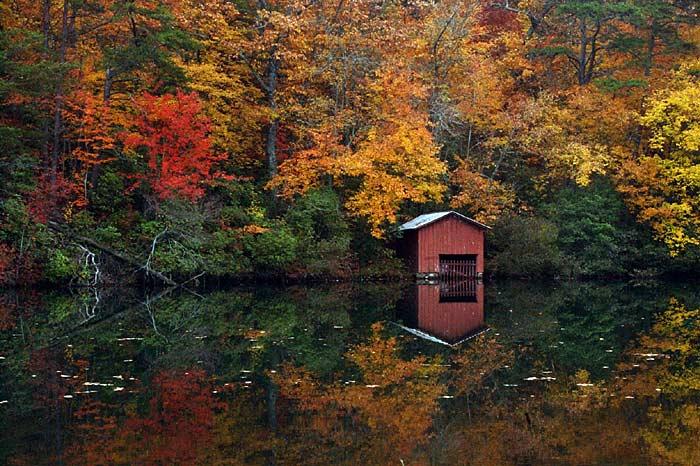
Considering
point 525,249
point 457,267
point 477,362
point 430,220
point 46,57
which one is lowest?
point 457,267

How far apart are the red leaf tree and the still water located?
7728 millimetres

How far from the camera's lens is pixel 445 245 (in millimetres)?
34344

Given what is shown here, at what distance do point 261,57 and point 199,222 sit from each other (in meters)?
9.09

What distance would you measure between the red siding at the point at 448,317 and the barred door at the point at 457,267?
7.31 metres

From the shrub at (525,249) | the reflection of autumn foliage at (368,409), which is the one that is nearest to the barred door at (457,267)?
the shrub at (525,249)

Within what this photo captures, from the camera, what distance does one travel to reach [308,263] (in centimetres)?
3183

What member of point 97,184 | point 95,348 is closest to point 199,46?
point 97,184

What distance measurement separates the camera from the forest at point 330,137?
28.6m

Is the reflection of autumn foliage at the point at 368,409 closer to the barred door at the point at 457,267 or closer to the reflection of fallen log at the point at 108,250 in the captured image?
the reflection of fallen log at the point at 108,250

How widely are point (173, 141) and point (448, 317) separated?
13.2m

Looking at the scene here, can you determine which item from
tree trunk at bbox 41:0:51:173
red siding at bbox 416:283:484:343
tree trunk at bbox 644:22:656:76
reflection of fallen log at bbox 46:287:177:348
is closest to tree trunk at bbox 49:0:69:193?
tree trunk at bbox 41:0:51:173

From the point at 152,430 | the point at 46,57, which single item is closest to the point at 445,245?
the point at 46,57

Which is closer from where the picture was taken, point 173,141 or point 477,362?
point 477,362

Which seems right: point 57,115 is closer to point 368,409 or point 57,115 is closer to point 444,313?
point 444,313
